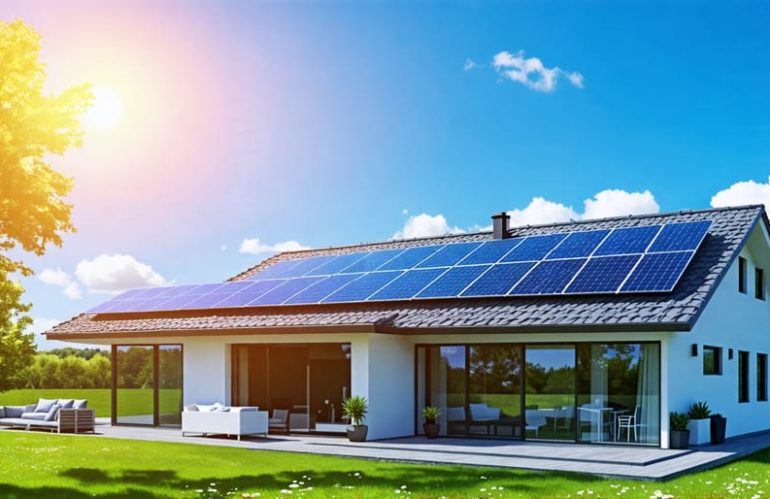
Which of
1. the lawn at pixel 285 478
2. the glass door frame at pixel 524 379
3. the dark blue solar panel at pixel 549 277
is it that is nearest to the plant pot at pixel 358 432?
the glass door frame at pixel 524 379

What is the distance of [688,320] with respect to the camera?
59.2 feet

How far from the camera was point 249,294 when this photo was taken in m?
26.7

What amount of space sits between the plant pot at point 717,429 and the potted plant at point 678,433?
4.69 feet

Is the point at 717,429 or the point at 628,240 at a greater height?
the point at 628,240

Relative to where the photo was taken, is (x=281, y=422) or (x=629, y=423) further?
(x=281, y=422)

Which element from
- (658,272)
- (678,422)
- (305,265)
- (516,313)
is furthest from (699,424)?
(305,265)

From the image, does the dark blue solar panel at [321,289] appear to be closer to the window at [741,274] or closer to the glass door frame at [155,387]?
the glass door frame at [155,387]

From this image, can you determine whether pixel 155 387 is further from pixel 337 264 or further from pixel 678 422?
pixel 678 422

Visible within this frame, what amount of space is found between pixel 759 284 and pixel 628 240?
6195 millimetres

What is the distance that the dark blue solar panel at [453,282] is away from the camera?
2291cm

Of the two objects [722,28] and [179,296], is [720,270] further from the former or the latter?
[179,296]

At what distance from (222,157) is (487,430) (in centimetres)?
1016

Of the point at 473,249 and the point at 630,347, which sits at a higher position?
the point at 473,249

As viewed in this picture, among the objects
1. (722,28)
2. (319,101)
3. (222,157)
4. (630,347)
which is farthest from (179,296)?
(722,28)
